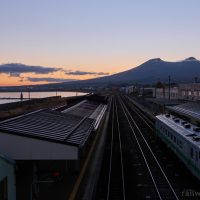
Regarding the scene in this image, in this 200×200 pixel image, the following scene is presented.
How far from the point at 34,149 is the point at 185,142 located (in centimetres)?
771

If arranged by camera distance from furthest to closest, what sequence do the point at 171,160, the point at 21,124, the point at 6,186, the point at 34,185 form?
1. the point at 171,160
2. the point at 21,124
3. the point at 34,185
4. the point at 6,186

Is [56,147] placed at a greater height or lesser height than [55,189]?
greater

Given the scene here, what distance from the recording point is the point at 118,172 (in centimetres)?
2467

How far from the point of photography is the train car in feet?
63.7

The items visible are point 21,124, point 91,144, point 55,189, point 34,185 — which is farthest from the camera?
point 91,144

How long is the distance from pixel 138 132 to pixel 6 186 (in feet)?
106

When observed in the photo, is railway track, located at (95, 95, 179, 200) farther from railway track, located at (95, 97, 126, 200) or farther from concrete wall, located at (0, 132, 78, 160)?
concrete wall, located at (0, 132, 78, 160)

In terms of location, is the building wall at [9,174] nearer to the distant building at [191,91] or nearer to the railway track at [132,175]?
the railway track at [132,175]

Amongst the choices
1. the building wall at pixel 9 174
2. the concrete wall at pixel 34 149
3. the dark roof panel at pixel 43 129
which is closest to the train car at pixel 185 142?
the dark roof panel at pixel 43 129

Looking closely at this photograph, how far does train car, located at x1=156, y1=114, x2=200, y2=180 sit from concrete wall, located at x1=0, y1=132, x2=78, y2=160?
18.2 ft

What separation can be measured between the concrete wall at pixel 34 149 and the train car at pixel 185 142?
5548 mm

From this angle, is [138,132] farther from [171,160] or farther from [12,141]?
[12,141]

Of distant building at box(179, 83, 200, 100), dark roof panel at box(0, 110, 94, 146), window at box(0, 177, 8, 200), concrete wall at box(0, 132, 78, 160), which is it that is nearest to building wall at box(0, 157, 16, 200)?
window at box(0, 177, 8, 200)

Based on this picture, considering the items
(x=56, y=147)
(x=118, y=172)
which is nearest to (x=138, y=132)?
(x=118, y=172)
